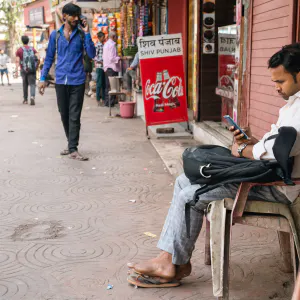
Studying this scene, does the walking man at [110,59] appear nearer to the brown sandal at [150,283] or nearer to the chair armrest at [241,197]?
the brown sandal at [150,283]

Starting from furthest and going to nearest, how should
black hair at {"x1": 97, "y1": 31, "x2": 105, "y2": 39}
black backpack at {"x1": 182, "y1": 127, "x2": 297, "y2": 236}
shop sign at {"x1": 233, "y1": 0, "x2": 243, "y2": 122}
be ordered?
black hair at {"x1": 97, "y1": 31, "x2": 105, "y2": 39}, shop sign at {"x1": 233, "y1": 0, "x2": 243, "y2": 122}, black backpack at {"x1": 182, "y1": 127, "x2": 297, "y2": 236}

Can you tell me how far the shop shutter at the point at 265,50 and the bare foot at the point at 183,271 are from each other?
2544 mm

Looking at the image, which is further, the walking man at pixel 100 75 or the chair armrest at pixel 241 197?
the walking man at pixel 100 75

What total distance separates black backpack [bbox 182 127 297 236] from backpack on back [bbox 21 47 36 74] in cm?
1214

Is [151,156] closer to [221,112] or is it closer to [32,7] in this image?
[221,112]

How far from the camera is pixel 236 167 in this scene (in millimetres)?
2766

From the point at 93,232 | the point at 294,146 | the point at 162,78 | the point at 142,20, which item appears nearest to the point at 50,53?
the point at 162,78

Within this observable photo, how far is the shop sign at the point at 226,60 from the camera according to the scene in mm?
7596

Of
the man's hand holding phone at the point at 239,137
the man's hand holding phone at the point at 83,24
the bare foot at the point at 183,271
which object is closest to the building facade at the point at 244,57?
the man's hand holding phone at the point at 83,24

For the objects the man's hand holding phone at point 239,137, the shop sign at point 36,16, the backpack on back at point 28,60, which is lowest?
the man's hand holding phone at point 239,137

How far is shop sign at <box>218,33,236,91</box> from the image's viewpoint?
299 inches

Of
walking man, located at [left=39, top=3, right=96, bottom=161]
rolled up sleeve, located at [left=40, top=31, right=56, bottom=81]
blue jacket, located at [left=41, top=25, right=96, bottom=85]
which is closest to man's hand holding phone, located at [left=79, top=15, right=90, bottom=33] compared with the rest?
walking man, located at [left=39, top=3, right=96, bottom=161]

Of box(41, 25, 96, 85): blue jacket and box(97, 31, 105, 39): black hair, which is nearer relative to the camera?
box(41, 25, 96, 85): blue jacket

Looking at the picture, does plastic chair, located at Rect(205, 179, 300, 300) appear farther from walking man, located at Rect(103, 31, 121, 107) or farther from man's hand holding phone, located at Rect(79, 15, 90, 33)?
walking man, located at Rect(103, 31, 121, 107)
